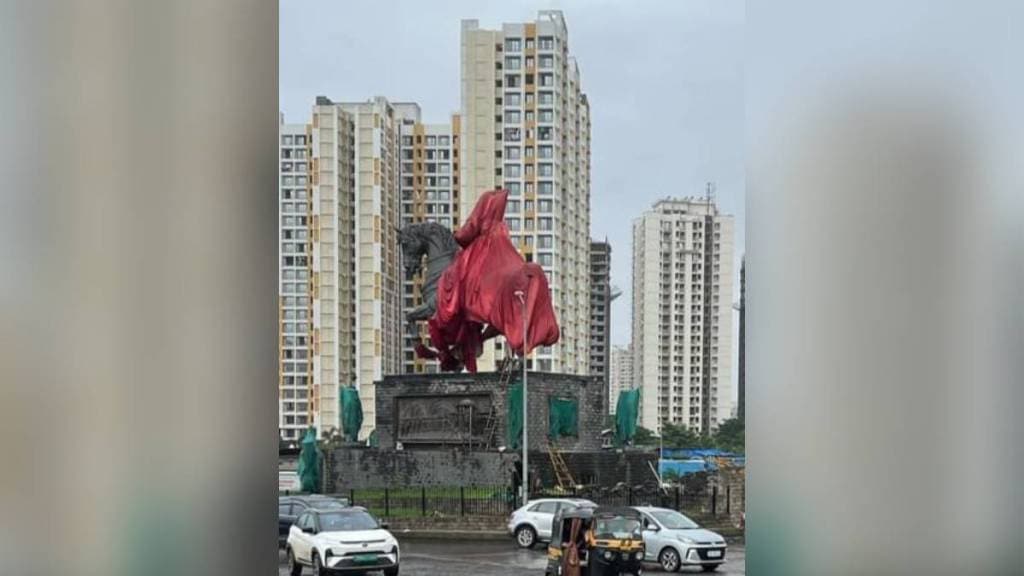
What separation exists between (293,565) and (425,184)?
1857mm

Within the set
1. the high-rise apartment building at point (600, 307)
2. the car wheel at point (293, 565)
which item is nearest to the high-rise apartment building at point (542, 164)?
the high-rise apartment building at point (600, 307)

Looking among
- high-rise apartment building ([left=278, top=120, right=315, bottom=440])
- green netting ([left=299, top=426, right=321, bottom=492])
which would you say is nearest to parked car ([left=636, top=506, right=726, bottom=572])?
green netting ([left=299, top=426, right=321, bottom=492])

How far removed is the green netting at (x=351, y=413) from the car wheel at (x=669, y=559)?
1541mm

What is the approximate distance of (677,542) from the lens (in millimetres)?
3490

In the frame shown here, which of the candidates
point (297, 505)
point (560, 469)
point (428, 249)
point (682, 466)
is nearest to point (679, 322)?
point (682, 466)

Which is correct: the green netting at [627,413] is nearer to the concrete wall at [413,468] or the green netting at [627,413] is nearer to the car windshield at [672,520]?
the car windshield at [672,520]

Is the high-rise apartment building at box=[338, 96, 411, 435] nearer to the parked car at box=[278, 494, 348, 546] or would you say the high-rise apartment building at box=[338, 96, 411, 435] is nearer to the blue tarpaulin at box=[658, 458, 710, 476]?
the parked car at box=[278, 494, 348, 546]

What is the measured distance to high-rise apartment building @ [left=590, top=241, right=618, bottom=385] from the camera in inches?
143

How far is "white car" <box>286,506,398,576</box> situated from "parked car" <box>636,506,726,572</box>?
3.92 ft

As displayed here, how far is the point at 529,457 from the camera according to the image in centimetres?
367

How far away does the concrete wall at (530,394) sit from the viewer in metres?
3.66
